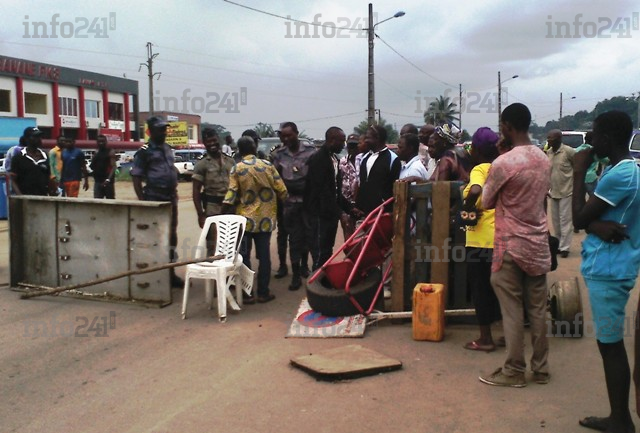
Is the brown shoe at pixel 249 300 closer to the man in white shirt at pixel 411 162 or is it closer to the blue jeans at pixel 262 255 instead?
the blue jeans at pixel 262 255

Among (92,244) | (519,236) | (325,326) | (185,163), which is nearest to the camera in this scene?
(519,236)

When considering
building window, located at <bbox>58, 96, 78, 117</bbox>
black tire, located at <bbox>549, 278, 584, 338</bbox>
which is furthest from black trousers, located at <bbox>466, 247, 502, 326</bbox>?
building window, located at <bbox>58, 96, 78, 117</bbox>

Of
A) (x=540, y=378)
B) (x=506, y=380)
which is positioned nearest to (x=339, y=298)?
(x=506, y=380)

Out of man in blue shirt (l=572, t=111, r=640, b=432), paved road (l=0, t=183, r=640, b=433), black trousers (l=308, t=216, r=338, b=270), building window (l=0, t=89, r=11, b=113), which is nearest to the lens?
man in blue shirt (l=572, t=111, r=640, b=432)

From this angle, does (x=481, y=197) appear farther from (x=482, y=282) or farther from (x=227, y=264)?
(x=227, y=264)

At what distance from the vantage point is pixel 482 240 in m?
4.89

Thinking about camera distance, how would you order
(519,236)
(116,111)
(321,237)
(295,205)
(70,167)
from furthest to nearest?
(116,111)
(70,167)
(295,205)
(321,237)
(519,236)

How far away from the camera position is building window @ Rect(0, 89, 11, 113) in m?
42.7

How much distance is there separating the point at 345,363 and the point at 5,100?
45430mm

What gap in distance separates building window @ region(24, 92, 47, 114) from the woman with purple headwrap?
1866 inches

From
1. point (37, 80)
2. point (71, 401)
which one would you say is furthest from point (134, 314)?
point (37, 80)

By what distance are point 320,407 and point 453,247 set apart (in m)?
2.28

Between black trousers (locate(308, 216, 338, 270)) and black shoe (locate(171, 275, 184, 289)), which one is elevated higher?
black trousers (locate(308, 216, 338, 270))

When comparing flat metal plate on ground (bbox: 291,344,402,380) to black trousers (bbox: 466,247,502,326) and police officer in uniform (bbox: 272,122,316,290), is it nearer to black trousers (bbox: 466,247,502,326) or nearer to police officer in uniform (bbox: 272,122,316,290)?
black trousers (bbox: 466,247,502,326)
